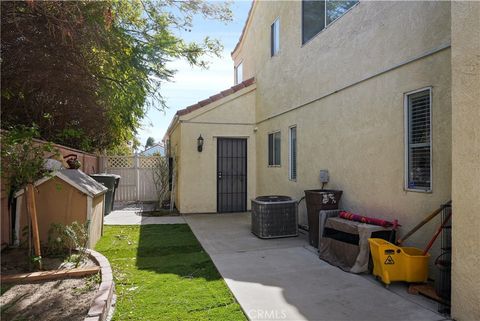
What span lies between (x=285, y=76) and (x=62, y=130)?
20.4 ft

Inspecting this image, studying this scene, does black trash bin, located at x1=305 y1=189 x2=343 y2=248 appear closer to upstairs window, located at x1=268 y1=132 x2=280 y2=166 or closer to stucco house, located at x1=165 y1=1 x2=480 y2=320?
stucco house, located at x1=165 y1=1 x2=480 y2=320

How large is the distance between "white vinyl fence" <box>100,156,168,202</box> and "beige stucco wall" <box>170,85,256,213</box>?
3038 mm

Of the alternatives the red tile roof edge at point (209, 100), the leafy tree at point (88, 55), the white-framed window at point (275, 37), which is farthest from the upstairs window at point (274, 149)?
the leafy tree at point (88, 55)

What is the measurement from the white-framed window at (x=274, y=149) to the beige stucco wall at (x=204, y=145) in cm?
122

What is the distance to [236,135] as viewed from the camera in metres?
10.6

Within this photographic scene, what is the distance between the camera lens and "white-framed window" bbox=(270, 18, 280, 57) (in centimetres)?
931

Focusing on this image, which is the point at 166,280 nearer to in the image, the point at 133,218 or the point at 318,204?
the point at 318,204

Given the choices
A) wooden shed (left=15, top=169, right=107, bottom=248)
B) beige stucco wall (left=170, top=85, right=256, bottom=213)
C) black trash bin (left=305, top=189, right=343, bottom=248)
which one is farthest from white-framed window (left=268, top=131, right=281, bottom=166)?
wooden shed (left=15, top=169, right=107, bottom=248)

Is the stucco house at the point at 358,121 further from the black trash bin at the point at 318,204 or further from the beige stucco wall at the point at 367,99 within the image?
the black trash bin at the point at 318,204

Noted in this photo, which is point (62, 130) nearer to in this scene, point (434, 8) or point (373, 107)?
point (373, 107)

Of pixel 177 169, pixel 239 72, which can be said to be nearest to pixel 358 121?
pixel 177 169

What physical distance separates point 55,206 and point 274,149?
5.94 metres

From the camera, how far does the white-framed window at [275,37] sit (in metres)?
9.31

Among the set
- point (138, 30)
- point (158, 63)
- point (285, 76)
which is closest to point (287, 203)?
point (285, 76)
